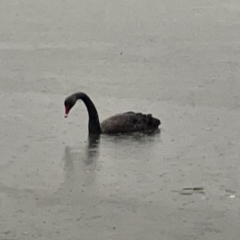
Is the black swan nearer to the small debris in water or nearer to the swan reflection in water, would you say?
the swan reflection in water

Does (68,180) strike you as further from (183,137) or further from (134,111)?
(134,111)

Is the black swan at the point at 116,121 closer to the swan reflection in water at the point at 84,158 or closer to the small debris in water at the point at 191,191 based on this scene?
the swan reflection in water at the point at 84,158

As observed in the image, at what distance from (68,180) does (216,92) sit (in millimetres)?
2803

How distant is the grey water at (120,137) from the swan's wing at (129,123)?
116 mm

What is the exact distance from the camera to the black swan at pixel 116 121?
258 inches

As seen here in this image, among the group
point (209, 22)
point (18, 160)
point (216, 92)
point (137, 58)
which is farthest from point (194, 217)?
point (209, 22)

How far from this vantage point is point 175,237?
178 inches

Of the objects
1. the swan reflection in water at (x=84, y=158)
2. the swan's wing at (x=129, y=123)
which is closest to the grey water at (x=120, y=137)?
the swan reflection in water at (x=84, y=158)

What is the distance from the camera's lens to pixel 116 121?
21.9 ft

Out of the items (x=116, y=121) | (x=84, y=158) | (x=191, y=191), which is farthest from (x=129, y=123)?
(x=191, y=191)

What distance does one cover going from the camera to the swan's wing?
6648 millimetres

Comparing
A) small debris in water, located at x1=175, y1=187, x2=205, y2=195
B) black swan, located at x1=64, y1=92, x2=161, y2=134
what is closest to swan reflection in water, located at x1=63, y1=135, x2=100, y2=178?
black swan, located at x1=64, y1=92, x2=161, y2=134

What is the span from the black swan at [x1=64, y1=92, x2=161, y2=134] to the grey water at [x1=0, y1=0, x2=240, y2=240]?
0.11 m

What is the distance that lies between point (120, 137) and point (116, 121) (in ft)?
0.55
